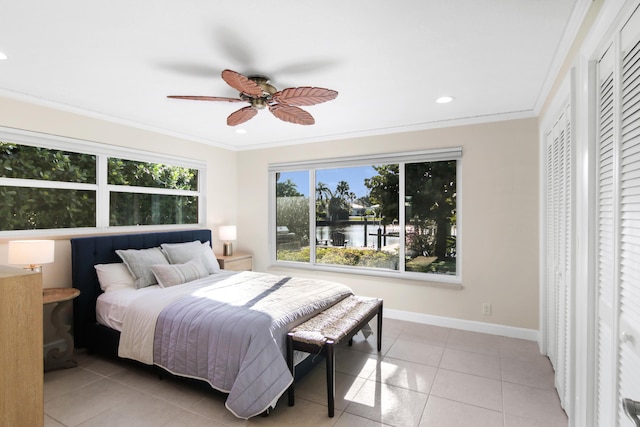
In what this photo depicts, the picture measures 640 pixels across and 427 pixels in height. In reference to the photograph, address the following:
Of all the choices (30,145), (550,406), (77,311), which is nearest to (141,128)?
(30,145)

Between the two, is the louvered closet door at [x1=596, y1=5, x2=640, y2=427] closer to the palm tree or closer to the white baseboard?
the white baseboard

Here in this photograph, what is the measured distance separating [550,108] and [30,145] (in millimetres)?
4631

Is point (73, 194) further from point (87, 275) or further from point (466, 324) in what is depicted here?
point (466, 324)

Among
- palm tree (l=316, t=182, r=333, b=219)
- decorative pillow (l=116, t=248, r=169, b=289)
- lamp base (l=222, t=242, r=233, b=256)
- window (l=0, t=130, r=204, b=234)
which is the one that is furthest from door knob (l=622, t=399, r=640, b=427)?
lamp base (l=222, t=242, r=233, b=256)

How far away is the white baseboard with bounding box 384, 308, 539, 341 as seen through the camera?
3.54m

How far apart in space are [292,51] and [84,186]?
2.80 m

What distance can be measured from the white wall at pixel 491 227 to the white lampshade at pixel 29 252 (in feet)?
11.5

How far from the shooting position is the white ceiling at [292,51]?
176 cm

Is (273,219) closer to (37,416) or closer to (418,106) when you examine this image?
(418,106)

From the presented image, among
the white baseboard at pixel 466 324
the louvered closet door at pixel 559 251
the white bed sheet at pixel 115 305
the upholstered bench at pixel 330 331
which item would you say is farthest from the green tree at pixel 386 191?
the white bed sheet at pixel 115 305

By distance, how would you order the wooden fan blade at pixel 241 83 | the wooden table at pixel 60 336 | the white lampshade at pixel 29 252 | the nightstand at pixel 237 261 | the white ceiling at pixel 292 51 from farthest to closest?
1. the nightstand at pixel 237 261
2. the wooden table at pixel 60 336
3. the white lampshade at pixel 29 252
4. the wooden fan blade at pixel 241 83
5. the white ceiling at pixel 292 51

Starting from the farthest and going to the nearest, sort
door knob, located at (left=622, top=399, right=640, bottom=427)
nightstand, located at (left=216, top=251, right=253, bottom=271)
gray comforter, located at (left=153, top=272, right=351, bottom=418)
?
nightstand, located at (left=216, top=251, right=253, bottom=271) < gray comforter, located at (left=153, top=272, right=351, bottom=418) < door knob, located at (left=622, top=399, right=640, bottom=427)

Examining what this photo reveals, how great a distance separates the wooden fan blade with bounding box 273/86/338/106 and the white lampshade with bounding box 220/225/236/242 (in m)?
2.81

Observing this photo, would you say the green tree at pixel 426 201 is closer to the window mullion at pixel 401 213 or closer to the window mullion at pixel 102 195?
the window mullion at pixel 401 213
